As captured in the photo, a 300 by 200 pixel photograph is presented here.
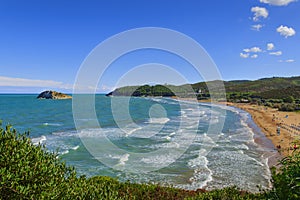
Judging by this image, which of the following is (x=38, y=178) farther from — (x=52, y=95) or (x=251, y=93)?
(x=52, y=95)

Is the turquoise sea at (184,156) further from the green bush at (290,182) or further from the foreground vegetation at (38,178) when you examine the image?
the green bush at (290,182)

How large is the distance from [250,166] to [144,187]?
1936 cm

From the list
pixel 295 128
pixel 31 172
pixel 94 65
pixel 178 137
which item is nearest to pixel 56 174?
pixel 31 172

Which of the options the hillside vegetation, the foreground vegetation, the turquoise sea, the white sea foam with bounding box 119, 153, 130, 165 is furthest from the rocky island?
the foreground vegetation

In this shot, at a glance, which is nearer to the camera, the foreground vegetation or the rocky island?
the foreground vegetation

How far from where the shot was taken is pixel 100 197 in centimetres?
614

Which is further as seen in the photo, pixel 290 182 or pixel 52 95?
pixel 52 95

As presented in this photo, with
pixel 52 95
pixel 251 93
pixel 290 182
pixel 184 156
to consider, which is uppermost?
pixel 251 93

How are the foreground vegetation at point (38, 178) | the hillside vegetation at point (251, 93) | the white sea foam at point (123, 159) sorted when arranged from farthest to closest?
the hillside vegetation at point (251, 93) < the white sea foam at point (123, 159) < the foreground vegetation at point (38, 178)

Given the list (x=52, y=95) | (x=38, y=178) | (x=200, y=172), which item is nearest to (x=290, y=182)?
(x=38, y=178)

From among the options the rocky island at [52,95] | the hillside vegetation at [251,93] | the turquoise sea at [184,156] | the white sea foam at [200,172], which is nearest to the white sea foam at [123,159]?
the turquoise sea at [184,156]

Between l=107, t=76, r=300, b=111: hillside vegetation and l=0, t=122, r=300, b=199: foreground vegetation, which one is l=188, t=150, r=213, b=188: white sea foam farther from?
l=107, t=76, r=300, b=111: hillside vegetation

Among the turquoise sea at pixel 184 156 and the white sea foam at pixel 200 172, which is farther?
the turquoise sea at pixel 184 156

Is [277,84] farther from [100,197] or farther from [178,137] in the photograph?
[100,197]
